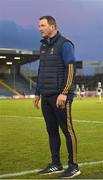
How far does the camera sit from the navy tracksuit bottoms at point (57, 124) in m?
7.12

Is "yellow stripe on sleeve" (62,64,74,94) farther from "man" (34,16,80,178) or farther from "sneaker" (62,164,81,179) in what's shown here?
"sneaker" (62,164,81,179)

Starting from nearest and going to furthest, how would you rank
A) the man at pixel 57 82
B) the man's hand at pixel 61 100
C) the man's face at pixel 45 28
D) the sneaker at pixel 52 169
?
the man's hand at pixel 61 100, the man at pixel 57 82, the man's face at pixel 45 28, the sneaker at pixel 52 169

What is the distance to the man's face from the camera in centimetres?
711

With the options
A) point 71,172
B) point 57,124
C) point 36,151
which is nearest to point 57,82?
point 57,124

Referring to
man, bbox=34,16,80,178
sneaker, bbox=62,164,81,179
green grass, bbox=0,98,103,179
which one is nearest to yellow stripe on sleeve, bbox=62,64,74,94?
man, bbox=34,16,80,178

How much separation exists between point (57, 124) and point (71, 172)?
2.51ft

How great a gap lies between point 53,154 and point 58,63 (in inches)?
50.9

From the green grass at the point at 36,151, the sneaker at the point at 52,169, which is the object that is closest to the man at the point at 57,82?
the sneaker at the point at 52,169

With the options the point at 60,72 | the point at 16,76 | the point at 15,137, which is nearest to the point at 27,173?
the point at 60,72

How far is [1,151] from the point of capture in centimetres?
975

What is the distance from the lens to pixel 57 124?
7.42 m

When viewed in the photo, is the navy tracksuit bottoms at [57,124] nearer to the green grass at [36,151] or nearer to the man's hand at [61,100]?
the man's hand at [61,100]

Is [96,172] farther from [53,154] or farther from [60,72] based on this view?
[60,72]

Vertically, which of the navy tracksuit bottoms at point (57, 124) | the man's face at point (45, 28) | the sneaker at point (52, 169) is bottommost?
the sneaker at point (52, 169)
